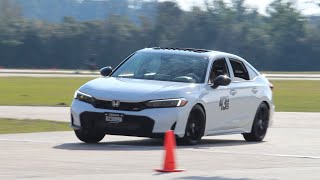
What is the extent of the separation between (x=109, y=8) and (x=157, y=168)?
17327 centimetres

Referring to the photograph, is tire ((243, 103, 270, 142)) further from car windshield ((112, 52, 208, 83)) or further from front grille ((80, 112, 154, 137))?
front grille ((80, 112, 154, 137))

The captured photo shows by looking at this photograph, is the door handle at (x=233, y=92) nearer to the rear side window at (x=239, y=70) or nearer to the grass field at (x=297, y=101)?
the rear side window at (x=239, y=70)

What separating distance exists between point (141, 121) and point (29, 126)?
19.0 feet

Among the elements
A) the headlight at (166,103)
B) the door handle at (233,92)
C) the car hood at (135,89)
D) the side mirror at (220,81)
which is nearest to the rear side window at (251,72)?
the door handle at (233,92)

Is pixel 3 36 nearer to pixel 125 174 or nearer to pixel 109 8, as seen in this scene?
pixel 109 8

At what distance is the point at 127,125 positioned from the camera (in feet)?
49.4

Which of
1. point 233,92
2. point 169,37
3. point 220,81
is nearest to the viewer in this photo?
point 220,81

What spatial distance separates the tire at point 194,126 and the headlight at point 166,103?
0.31m

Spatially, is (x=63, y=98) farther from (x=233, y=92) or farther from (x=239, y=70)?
(x=233, y=92)

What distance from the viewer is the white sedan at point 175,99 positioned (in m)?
15.1

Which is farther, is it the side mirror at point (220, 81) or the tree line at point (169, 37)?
the tree line at point (169, 37)

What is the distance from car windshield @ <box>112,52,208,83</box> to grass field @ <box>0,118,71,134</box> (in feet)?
10.0

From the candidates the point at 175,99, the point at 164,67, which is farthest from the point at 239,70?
the point at 175,99

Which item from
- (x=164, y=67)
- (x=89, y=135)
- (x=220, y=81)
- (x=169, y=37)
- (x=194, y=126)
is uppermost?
(x=164, y=67)
